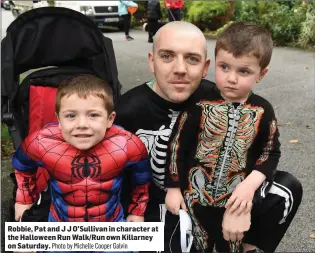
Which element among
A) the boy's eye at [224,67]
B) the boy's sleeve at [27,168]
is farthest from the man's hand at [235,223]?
the boy's sleeve at [27,168]

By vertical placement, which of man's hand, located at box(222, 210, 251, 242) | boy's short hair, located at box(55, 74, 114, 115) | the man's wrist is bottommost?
man's hand, located at box(222, 210, 251, 242)

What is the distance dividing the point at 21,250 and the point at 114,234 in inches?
14.6

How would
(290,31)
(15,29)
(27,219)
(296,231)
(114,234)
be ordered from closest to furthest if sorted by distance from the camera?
(114,234), (27,219), (15,29), (296,231), (290,31)

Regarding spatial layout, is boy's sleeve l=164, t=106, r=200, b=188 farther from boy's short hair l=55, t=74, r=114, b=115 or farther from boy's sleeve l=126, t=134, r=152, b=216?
boy's short hair l=55, t=74, r=114, b=115

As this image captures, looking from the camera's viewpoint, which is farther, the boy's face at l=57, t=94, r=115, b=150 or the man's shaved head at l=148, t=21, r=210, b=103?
the man's shaved head at l=148, t=21, r=210, b=103

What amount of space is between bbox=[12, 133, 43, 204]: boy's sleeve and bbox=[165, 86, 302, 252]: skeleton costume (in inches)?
24.3

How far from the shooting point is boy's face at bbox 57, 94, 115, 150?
66.9 inches

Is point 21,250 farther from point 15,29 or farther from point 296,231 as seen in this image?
point 296,231

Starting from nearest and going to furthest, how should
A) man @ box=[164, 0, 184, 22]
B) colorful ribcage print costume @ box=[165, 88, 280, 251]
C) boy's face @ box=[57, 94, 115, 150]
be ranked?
boy's face @ box=[57, 94, 115, 150], colorful ribcage print costume @ box=[165, 88, 280, 251], man @ box=[164, 0, 184, 22]

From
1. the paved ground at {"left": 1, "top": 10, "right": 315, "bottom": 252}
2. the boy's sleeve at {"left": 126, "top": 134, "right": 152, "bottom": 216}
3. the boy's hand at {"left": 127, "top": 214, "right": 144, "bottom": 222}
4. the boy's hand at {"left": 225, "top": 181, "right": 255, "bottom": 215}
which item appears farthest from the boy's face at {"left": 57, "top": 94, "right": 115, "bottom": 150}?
the paved ground at {"left": 1, "top": 10, "right": 315, "bottom": 252}

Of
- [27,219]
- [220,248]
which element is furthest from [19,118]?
[220,248]

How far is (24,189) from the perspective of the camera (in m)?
1.94

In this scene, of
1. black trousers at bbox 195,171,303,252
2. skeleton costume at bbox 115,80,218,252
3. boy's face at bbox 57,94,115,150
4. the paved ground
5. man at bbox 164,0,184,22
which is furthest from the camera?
man at bbox 164,0,184,22

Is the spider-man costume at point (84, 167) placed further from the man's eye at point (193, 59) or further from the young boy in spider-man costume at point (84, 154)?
the man's eye at point (193, 59)
